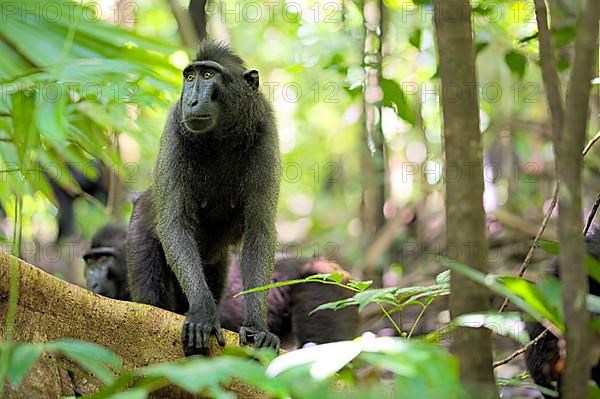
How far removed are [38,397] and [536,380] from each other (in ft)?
9.19

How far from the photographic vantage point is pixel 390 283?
10555 mm

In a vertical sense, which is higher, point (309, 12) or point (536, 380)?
point (309, 12)

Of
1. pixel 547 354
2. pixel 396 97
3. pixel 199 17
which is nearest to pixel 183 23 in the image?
pixel 199 17

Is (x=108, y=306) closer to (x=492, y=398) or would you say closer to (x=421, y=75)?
(x=492, y=398)

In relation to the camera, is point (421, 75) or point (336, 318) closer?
point (336, 318)

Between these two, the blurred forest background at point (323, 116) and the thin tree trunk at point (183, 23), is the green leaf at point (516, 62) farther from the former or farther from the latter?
the thin tree trunk at point (183, 23)

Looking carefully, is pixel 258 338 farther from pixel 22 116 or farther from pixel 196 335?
pixel 22 116

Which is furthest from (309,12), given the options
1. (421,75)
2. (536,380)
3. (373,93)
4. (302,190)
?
(536,380)

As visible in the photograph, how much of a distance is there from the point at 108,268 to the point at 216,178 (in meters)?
2.78

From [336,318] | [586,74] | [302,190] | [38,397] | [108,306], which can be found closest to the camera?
[586,74]

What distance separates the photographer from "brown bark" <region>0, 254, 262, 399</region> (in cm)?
417

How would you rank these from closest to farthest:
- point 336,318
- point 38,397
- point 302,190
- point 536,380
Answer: point 38,397
point 536,380
point 336,318
point 302,190

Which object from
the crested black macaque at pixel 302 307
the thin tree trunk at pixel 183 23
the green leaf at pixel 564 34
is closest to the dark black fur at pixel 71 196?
the thin tree trunk at pixel 183 23

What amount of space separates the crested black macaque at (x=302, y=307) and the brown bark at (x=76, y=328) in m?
3.31
